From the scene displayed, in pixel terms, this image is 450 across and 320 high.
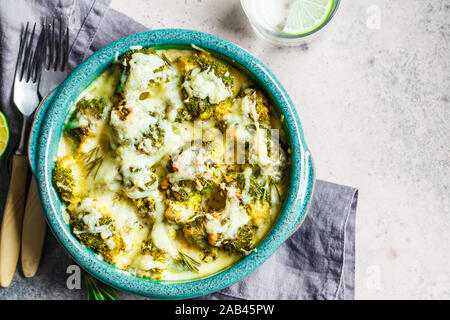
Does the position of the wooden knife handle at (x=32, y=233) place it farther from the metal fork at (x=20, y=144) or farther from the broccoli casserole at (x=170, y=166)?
the broccoli casserole at (x=170, y=166)

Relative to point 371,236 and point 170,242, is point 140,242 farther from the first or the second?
point 371,236

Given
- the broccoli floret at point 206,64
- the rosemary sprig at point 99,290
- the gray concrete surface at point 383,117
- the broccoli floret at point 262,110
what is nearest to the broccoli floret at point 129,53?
the broccoli floret at point 206,64

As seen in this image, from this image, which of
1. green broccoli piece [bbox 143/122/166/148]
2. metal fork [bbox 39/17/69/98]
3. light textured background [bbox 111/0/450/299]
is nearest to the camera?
green broccoli piece [bbox 143/122/166/148]

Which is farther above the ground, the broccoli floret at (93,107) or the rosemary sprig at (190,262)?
the broccoli floret at (93,107)

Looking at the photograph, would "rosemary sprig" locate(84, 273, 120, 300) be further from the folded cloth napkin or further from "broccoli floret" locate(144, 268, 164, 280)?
"broccoli floret" locate(144, 268, 164, 280)

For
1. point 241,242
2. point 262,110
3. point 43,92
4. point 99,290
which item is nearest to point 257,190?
point 241,242

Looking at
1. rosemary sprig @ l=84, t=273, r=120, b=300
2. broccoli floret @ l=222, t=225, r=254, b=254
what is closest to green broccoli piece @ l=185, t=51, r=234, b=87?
broccoli floret @ l=222, t=225, r=254, b=254

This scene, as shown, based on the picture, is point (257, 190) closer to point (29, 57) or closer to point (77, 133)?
point (77, 133)
